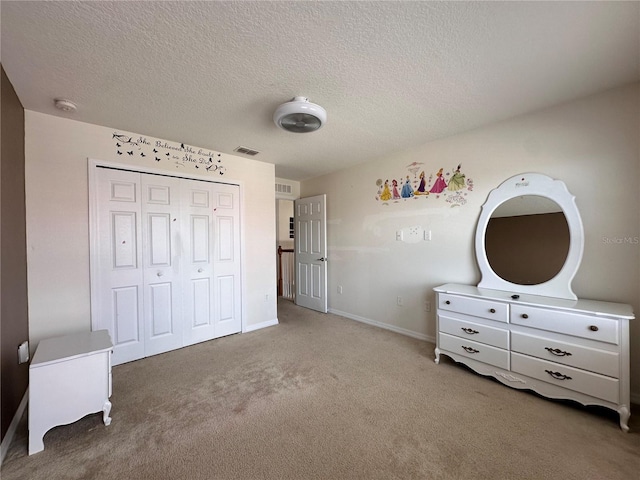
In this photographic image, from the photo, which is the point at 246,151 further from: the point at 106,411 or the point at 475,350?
the point at 475,350

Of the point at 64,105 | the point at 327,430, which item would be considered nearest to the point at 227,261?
the point at 64,105

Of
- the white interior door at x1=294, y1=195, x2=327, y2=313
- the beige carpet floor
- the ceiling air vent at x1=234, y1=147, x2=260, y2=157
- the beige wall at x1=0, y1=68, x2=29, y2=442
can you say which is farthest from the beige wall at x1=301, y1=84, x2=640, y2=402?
the beige wall at x1=0, y1=68, x2=29, y2=442

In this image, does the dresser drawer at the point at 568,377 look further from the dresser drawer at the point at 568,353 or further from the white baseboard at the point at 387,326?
the white baseboard at the point at 387,326

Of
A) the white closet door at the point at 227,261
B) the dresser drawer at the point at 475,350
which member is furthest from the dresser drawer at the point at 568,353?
the white closet door at the point at 227,261

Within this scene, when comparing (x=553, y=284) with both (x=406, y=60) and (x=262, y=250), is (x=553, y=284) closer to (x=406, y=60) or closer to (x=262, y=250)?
(x=406, y=60)

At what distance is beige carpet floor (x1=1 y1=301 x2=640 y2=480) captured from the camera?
140cm

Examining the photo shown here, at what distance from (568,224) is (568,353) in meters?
1.02

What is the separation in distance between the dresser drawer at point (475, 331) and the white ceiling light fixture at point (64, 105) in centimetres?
364

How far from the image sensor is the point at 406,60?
1643 millimetres

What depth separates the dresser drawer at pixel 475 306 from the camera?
84.7 inches

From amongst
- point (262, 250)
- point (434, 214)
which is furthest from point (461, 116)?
point (262, 250)

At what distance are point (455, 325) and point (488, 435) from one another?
0.93m

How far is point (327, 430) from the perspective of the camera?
5.53 feet

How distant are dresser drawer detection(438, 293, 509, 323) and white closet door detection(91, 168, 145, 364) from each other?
3.06 m
